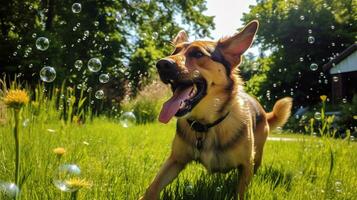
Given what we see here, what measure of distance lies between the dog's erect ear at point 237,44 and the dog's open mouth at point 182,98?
536mm

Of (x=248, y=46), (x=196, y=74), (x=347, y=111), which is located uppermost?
(x=248, y=46)

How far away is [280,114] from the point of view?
615 cm

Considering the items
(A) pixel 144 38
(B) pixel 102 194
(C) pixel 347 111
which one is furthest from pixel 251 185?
(A) pixel 144 38

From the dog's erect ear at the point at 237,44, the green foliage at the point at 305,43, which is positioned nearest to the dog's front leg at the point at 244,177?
the dog's erect ear at the point at 237,44

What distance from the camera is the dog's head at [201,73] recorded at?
3.56 metres

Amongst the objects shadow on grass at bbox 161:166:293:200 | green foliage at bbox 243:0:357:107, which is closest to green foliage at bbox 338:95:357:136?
green foliage at bbox 243:0:357:107

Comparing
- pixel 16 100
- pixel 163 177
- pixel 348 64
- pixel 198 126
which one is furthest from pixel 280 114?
pixel 348 64

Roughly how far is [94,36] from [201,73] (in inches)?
721

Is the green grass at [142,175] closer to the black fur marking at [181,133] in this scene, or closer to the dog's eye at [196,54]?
the black fur marking at [181,133]

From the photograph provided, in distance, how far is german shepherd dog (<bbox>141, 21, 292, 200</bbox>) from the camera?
12.0ft

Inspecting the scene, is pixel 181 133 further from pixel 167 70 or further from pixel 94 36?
pixel 94 36

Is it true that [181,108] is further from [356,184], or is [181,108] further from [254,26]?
[356,184]

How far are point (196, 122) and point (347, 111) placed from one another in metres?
13.9

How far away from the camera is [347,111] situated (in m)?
16.6
